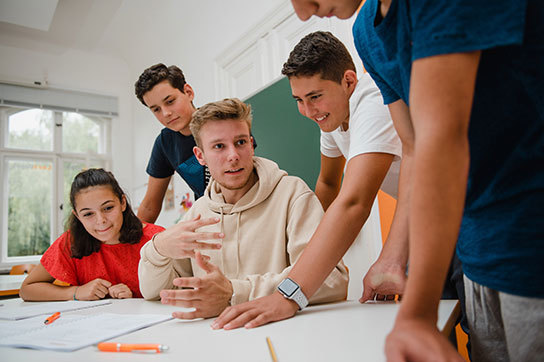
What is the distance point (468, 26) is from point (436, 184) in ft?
0.44

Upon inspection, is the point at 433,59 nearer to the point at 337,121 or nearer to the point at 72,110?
the point at 337,121

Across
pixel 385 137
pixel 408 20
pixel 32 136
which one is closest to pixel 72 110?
pixel 32 136

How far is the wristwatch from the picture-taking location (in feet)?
2.29

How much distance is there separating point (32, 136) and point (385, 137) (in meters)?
4.72

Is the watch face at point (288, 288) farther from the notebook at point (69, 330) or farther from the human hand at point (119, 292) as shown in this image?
the human hand at point (119, 292)

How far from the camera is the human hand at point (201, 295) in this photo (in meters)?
0.71

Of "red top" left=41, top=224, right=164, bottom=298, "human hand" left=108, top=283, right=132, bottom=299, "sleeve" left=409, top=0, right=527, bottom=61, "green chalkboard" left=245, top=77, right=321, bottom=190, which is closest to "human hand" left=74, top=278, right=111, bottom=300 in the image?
"human hand" left=108, top=283, right=132, bottom=299

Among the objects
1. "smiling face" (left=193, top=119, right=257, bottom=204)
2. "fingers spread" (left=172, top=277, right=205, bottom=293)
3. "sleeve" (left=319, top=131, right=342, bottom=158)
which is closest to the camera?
"fingers spread" (left=172, top=277, right=205, bottom=293)

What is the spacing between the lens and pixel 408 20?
380 millimetres

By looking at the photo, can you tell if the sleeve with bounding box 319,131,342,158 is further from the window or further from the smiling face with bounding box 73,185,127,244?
the window

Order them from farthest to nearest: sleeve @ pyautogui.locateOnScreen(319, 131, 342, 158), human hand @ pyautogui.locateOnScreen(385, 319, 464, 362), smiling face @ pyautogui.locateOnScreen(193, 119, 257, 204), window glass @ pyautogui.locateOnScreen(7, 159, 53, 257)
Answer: window glass @ pyautogui.locateOnScreen(7, 159, 53, 257) < sleeve @ pyautogui.locateOnScreen(319, 131, 342, 158) < smiling face @ pyautogui.locateOnScreen(193, 119, 257, 204) < human hand @ pyautogui.locateOnScreen(385, 319, 464, 362)

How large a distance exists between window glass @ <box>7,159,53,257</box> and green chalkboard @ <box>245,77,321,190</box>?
11.0ft

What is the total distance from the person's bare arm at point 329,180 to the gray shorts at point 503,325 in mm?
944

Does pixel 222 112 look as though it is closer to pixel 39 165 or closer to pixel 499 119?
pixel 499 119
